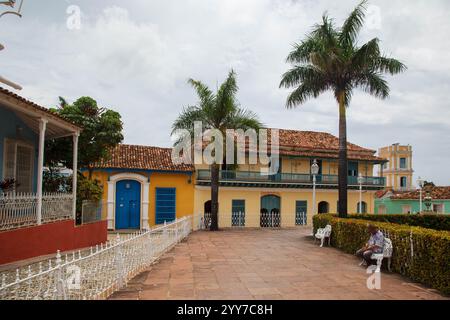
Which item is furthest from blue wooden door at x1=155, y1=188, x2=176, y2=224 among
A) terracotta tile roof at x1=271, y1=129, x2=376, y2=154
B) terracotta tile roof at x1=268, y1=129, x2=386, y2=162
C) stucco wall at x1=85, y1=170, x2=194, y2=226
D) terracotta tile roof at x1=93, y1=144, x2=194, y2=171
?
terracotta tile roof at x1=271, y1=129, x2=376, y2=154

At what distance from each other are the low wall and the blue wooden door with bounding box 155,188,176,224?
29.5 feet

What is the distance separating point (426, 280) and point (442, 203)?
30.1 meters

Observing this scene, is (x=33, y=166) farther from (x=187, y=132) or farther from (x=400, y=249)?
(x=400, y=249)

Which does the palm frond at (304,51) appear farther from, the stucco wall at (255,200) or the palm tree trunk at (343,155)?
the stucco wall at (255,200)

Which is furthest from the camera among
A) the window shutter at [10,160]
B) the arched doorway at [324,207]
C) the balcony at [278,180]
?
the arched doorway at [324,207]

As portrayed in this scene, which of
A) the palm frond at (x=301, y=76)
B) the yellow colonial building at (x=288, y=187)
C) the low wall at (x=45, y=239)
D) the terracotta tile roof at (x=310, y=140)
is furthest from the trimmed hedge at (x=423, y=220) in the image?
the low wall at (x=45, y=239)

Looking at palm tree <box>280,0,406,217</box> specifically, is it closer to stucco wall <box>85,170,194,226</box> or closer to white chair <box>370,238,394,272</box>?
white chair <box>370,238,394,272</box>

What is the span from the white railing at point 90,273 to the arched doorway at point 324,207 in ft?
59.5

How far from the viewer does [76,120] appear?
1570cm

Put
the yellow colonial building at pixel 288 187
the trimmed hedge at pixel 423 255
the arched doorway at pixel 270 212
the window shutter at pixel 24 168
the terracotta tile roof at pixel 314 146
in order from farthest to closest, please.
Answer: the terracotta tile roof at pixel 314 146
the arched doorway at pixel 270 212
the yellow colonial building at pixel 288 187
the window shutter at pixel 24 168
the trimmed hedge at pixel 423 255

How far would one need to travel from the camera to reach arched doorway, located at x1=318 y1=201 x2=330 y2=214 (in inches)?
1051

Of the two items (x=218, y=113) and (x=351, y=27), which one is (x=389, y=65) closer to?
(x=351, y=27)

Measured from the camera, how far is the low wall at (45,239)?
8578 mm

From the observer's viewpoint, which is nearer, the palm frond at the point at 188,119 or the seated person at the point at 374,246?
the seated person at the point at 374,246
